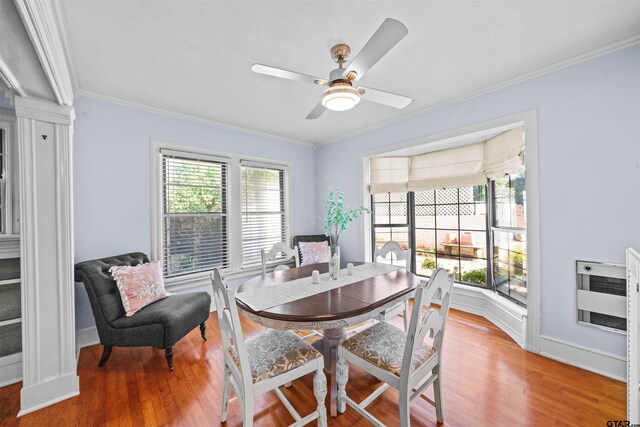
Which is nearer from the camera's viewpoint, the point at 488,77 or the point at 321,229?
the point at 488,77

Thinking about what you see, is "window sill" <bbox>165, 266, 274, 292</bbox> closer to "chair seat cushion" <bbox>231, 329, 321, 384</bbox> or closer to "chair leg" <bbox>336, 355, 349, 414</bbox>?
"chair seat cushion" <bbox>231, 329, 321, 384</bbox>

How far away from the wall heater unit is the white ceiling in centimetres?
174

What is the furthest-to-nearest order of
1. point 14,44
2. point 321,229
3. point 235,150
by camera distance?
point 321,229 → point 235,150 → point 14,44

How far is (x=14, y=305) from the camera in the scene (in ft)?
6.97

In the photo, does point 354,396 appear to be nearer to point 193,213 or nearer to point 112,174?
point 193,213

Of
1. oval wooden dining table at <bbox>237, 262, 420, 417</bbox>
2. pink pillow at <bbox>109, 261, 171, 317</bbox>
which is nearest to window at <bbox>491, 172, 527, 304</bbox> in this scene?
oval wooden dining table at <bbox>237, 262, 420, 417</bbox>

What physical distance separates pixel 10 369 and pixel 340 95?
325 centimetres

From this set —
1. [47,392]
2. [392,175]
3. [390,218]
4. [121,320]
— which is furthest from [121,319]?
[392,175]

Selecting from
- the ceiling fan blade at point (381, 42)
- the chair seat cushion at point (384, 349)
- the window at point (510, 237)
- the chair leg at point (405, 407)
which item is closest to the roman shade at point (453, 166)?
the window at point (510, 237)

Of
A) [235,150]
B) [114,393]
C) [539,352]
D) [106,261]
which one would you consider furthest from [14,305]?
[539,352]

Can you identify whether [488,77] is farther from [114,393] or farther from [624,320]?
[114,393]

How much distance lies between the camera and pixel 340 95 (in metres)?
1.69

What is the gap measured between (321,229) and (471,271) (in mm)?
2331

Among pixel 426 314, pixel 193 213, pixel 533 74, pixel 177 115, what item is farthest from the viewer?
pixel 193 213
